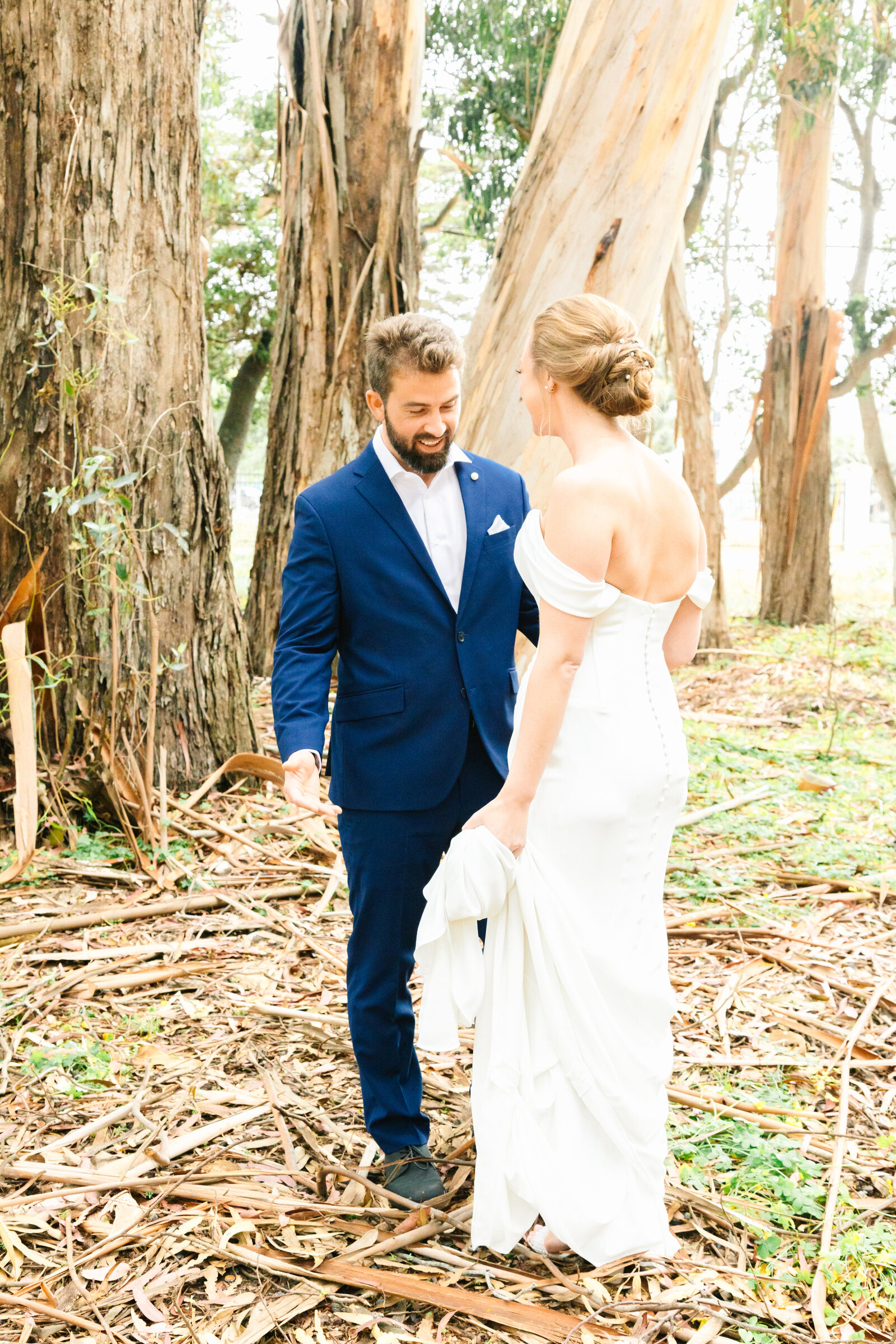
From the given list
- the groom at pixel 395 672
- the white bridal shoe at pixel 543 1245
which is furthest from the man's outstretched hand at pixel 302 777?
the white bridal shoe at pixel 543 1245

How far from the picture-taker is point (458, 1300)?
2350 millimetres

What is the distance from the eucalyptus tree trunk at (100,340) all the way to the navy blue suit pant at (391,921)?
95.1 inches

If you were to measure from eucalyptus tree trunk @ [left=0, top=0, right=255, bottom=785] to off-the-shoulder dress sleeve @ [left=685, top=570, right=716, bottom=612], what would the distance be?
2754mm

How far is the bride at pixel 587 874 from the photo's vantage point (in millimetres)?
2355

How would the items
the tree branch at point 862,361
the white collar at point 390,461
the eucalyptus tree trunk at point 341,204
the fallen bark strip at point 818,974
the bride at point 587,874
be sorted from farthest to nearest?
the tree branch at point 862,361, the eucalyptus tree trunk at point 341,204, the fallen bark strip at point 818,974, the white collar at point 390,461, the bride at point 587,874

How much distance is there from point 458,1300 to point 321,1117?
83 cm

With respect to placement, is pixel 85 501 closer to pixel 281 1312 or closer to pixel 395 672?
pixel 395 672

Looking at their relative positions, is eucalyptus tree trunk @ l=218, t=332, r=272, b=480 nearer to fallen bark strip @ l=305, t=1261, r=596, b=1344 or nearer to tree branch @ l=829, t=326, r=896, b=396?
tree branch @ l=829, t=326, r=896, b=396

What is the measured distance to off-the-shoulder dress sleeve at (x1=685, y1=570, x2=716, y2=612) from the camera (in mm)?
2584

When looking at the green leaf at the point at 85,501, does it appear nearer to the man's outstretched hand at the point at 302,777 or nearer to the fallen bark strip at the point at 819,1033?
the man's outstretched hand at the point at 302,777

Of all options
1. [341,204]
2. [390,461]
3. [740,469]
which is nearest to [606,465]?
[390,461]

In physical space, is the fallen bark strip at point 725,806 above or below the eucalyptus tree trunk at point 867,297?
below

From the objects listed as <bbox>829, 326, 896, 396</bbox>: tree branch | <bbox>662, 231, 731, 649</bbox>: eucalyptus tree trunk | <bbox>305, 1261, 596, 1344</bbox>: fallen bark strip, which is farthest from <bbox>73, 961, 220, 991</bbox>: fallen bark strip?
Result: <bbox>829, 326, 896, 396</bbox>: tree branch

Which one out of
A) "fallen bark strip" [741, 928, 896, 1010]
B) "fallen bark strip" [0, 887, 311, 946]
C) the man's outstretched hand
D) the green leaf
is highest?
the green leaf
